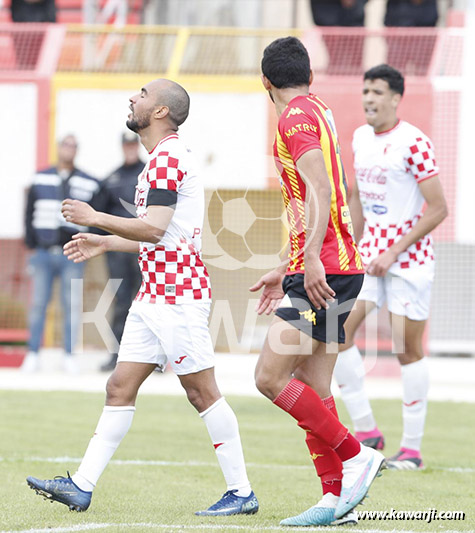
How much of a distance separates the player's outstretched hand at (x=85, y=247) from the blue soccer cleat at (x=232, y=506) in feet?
4.40

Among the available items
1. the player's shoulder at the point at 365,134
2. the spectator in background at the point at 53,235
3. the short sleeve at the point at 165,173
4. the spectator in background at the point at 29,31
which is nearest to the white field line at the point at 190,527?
the short sleeve at the point at 165,173

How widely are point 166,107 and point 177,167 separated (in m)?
0.36

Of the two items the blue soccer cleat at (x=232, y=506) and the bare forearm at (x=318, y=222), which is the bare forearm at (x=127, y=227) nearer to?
the bare forearm at (x=318, y=222)

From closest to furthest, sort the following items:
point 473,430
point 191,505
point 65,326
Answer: point 191,505, point 473,430, point 65,326

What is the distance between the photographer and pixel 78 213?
15.6ft

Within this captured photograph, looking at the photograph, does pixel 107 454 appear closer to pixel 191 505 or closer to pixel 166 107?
pixel 191 505

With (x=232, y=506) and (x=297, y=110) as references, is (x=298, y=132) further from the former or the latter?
(x=232, y=506)

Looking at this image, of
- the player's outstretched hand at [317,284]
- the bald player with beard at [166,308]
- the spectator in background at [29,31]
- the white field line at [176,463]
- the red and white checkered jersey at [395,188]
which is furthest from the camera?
the spectator in background at [29,31]

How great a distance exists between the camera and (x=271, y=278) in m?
5.30

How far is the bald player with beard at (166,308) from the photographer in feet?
16.2

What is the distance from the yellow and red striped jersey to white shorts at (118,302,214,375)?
21.1 inches

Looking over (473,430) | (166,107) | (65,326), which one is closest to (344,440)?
(166,107)

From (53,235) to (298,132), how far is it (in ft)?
24.4

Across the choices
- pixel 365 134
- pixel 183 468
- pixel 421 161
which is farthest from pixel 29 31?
pixel 183 468
